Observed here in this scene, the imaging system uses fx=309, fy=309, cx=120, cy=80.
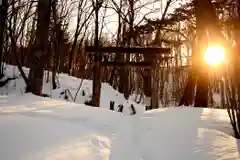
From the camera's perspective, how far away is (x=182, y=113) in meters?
6.34

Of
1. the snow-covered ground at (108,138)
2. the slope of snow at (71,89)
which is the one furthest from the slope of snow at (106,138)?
the slope of snow at (71,89)

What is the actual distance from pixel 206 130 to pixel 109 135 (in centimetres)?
146

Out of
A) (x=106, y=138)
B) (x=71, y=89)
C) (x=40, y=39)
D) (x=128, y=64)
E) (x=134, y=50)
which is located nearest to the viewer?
(x=106, y=138)

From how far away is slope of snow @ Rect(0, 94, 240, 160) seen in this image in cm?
270

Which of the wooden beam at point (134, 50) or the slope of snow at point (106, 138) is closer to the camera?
the slope of snow at point (106, 138)

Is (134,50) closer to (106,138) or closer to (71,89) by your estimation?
(106,138)

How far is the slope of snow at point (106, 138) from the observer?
2701mm

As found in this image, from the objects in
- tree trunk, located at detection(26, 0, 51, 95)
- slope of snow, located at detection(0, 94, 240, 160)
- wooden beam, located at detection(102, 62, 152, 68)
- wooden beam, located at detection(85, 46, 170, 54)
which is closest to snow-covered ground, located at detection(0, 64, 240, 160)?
slope of snow, located at detection(0, 94, 240, 160)

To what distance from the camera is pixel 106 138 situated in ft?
13.0

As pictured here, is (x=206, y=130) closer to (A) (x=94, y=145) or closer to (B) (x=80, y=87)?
(A) (x=94, y=145)

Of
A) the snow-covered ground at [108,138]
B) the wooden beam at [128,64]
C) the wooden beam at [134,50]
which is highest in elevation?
the wooden beam at [134,50]

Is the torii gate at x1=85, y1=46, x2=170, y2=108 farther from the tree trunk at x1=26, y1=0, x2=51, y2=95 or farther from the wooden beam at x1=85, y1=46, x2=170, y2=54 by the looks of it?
the tree trunk at x1=26, y1=0, x2=51, y2=95

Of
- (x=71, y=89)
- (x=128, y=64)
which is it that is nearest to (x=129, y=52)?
(x=128, y=64)

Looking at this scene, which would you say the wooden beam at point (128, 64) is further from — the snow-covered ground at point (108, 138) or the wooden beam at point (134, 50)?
the snow-covered ground at point (108, 138)
